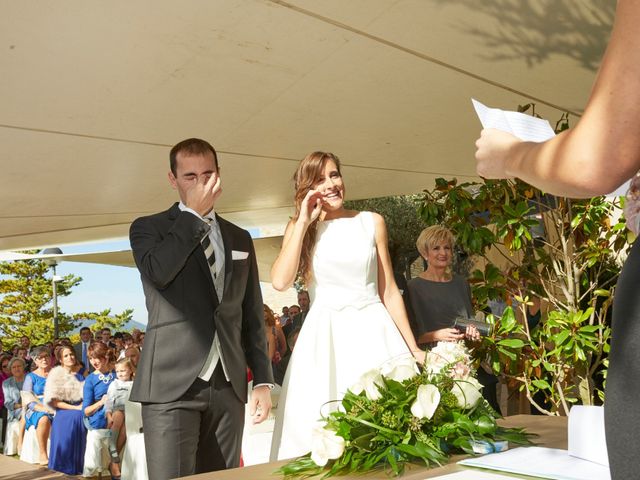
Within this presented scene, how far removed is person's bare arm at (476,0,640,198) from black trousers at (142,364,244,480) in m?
2.13

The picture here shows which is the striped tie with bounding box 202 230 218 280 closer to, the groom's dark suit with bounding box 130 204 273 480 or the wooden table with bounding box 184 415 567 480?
the groom's dark suit with bounding box 130 204 273 480

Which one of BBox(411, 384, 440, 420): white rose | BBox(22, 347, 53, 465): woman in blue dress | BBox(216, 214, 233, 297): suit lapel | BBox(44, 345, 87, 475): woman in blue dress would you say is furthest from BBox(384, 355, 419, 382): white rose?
BBox(22, 347, 53, 465): woman in blue dress

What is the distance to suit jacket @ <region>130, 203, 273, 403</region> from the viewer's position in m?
2.89

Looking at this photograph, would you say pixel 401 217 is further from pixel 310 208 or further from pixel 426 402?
pixel 426 402

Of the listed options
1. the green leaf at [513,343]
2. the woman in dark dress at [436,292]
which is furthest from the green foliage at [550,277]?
the woman in dark dress at [436,292]

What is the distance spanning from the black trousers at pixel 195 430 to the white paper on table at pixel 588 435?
158 centimetres

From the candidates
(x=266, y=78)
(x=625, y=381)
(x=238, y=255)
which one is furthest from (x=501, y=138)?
(x=266, y=78)

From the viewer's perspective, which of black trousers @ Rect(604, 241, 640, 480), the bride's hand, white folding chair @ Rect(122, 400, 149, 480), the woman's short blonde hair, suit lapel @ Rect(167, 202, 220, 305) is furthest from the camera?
white folding chair @ Rect(122, 400, 149, 480)

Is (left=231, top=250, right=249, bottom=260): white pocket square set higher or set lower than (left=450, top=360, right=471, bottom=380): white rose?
higher

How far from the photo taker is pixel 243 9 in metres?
3.79

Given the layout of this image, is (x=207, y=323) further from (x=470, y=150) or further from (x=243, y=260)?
(x=470, y=150)

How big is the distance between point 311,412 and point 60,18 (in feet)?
7.29

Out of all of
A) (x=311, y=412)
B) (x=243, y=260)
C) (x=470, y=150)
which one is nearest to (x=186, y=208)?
(x=243, y=260)

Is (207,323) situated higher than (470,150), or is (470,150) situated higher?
(470,150)
